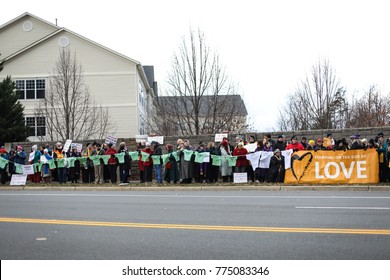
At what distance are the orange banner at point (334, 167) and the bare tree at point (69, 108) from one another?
1948cm

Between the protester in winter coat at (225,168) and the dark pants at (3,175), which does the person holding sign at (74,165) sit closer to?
the dark pants at (3,175)

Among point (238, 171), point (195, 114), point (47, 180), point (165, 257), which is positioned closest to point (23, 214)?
point (165, 257)

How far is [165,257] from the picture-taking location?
5570 millimetres

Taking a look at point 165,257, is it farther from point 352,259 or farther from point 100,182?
point 100,182

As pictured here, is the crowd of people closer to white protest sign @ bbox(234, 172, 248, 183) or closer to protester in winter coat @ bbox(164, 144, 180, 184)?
protester in winter coat @ bbox(164, 144, 180, 184)

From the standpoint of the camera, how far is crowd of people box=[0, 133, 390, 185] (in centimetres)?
1680

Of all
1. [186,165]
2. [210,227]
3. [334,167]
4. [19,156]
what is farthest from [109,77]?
[210,227]

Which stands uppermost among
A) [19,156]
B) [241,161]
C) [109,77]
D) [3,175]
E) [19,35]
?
[19,35]

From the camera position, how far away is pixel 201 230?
7348 millimetres

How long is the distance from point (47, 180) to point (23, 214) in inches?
438

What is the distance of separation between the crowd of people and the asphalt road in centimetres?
541

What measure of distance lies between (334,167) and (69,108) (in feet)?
70.5

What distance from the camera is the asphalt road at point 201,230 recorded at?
5.80 meters

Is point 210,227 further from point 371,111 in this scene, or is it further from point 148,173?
point 371,111
